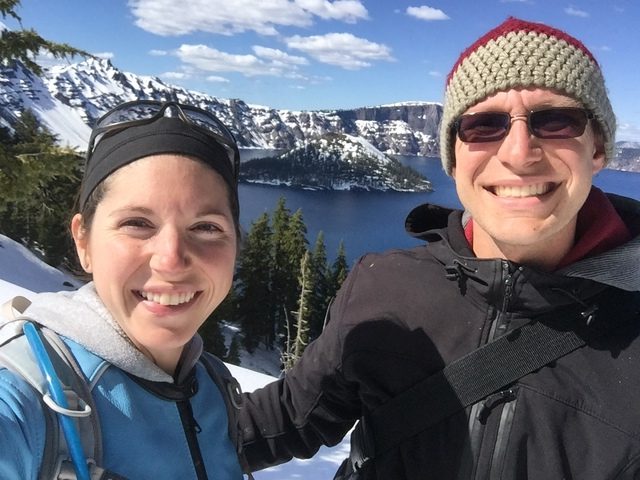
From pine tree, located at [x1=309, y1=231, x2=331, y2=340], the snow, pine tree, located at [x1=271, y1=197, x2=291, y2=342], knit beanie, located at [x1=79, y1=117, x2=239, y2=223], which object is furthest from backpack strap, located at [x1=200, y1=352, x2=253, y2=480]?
pine tree, located at [x1=309, y1=231, x2=331, y2=340]

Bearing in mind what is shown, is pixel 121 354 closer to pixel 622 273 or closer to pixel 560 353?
pixel 560 353

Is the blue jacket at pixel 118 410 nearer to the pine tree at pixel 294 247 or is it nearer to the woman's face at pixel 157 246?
the woman's face at pixel 157 246

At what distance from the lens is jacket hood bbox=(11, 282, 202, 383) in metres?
1.45

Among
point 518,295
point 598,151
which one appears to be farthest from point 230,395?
point 598,151

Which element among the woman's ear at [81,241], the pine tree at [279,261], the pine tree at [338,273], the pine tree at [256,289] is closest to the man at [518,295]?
the woman's ear at [81,241]

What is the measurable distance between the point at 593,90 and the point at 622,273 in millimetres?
684

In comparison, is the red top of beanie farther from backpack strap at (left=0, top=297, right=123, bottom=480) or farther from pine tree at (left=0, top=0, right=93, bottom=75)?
pine tree at (left=0, top=0, right=93, bottom=75)

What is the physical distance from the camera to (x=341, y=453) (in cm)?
441

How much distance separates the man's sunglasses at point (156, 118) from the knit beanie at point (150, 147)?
0.02m

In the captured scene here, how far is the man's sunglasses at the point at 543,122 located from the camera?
1.77 m

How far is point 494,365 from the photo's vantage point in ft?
5.83

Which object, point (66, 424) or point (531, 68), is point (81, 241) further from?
point (531, 68)

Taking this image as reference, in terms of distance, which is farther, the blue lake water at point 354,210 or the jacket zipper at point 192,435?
the blue lake water at point 354,210

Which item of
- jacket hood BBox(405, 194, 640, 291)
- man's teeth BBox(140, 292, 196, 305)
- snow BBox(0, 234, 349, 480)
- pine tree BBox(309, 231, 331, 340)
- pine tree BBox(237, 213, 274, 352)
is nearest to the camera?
man's teeth BBox(140, 292, 196, 305)
